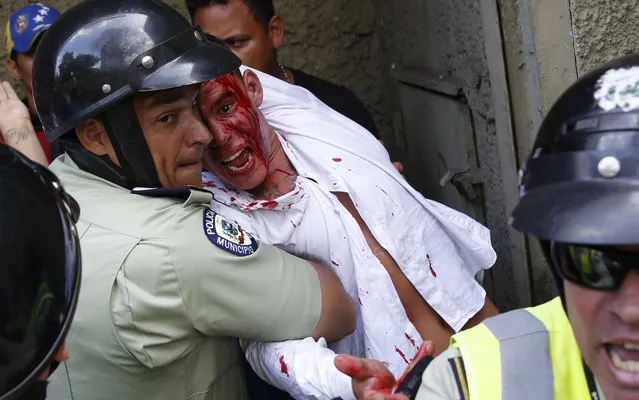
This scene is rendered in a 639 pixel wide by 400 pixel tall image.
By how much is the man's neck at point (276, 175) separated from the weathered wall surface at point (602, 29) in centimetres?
97

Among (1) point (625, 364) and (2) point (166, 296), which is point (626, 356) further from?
(2) point (166, 296)

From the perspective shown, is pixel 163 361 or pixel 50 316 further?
pixel 163 361

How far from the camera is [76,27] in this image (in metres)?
2.18

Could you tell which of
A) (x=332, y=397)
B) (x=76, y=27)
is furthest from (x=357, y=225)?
(x=76, y=27)

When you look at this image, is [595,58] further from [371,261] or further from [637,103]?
[637,103]

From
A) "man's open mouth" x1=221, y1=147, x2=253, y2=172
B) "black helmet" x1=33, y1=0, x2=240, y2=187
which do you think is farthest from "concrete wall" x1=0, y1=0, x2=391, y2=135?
"black helmet" x1=33, y1=0, x2=240, y2=187

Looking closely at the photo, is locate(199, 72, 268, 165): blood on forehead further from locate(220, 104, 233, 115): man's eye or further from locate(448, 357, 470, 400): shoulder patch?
locate(448, 357, 470, 400): shoulder patch

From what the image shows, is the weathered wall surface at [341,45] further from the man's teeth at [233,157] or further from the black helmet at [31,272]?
the black helmet at [31,272]

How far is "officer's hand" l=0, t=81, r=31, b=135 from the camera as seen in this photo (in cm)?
291

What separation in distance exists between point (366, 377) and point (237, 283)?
37 centimetres

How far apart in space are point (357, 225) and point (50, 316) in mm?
1141

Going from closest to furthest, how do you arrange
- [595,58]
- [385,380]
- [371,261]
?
[385,380]
[371,261]
[595,58]

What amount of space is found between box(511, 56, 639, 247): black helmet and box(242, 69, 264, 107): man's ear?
1.30 metres

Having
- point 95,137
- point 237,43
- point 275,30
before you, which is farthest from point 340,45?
point 95,137
